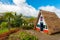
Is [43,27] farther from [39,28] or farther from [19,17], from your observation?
[19,17]

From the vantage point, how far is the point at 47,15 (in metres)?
21.7

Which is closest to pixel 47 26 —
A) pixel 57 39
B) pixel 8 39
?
pixel 57 39

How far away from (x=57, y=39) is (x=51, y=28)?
3075 millimetres

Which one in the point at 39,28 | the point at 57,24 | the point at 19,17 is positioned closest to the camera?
the point at 57,24

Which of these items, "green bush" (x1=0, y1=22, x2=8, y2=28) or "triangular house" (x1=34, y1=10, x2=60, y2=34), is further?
"green bush" (x1=0, y1=22, x2=8, y2=28)

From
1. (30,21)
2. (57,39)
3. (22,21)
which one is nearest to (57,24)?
(57,39)

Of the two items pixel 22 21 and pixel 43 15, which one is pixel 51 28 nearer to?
pixel 43 15

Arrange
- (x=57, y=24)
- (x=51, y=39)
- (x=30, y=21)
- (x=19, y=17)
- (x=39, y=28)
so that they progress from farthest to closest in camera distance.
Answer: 1. (x=30, y=21)
2. (x=19, y=17)
3. (x=39, y=28)
4. (x=57, y=24)
5. (x=51, y=39)

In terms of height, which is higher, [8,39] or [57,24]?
[57,24]

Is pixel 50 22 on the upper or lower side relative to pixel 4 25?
upper

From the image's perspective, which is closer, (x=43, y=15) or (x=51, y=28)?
(x=51, y=28)

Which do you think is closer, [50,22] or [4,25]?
[50,22]

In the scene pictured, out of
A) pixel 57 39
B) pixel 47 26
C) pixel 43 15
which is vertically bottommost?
pixel 57 39

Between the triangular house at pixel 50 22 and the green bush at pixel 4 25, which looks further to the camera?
the green bush at pixel 4 25
